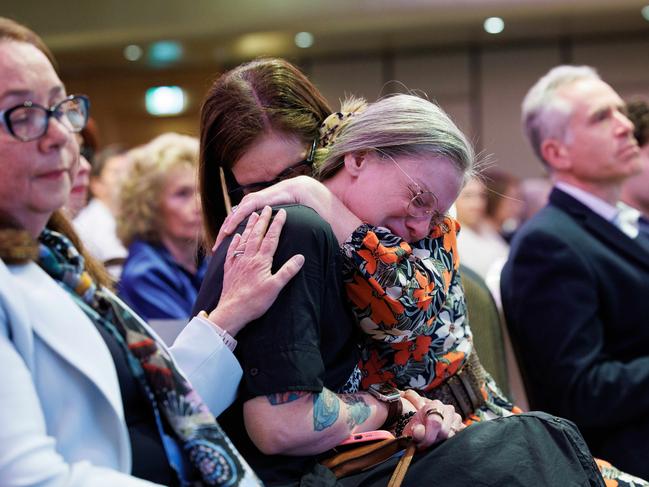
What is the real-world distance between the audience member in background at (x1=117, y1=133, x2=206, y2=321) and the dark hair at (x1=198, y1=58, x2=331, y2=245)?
1408mm

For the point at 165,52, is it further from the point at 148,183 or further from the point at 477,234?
the point at 148,183

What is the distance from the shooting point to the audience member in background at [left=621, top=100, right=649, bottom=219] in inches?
125

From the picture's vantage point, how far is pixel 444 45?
33.0ft

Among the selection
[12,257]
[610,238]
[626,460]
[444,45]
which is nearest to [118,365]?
[12,257]

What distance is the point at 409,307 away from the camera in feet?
4.55

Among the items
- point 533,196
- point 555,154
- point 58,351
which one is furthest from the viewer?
point 533,196

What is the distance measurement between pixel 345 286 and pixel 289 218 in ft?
0.49

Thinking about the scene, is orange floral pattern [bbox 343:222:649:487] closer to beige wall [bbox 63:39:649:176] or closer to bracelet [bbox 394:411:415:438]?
bracelet [bbox 394:411:415:438]

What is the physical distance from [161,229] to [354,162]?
6.51 ft

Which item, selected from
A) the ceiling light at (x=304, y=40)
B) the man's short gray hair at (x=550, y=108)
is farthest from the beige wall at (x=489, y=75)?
the man's short gray hair at (x=550, y=108)

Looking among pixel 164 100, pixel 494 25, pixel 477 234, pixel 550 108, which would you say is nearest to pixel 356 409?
pixel 550 108

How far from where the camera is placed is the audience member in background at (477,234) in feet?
14.1

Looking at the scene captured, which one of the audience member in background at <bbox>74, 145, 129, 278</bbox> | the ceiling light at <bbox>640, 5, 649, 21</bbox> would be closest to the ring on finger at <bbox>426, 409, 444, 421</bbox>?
the audience member in background at <bbox>74, 145, 129, 278</bbox>

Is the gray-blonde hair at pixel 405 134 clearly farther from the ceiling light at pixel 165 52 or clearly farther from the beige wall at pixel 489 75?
the ceiling light at pixel 165 52
